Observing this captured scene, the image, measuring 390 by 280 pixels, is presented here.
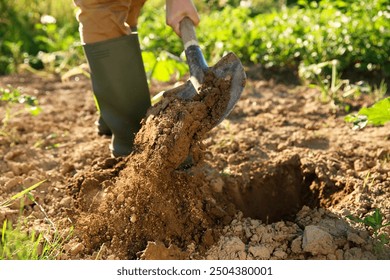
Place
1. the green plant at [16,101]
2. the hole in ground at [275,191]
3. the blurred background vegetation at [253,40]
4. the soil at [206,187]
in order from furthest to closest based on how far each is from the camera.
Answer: the blurred background vegetation at [253,40]
the green plant at [16,101]
the hole in ground at [275,191]
the soil at [206,187]

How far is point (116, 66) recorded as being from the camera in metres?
2.60

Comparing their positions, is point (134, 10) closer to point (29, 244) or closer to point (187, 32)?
point (187, 32)

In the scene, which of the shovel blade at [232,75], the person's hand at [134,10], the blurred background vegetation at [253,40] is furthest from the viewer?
the blurred background vegetation at [253,40]

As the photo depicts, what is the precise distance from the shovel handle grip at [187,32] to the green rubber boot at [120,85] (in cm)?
23

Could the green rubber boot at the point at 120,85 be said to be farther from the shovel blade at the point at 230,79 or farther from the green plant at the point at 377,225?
the green plant at the point at 377,225

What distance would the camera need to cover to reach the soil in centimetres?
224

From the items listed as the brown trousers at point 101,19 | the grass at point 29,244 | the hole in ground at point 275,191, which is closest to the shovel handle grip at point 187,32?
the brown trousers at point 101,19

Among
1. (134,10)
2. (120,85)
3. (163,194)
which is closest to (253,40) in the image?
(134,10)

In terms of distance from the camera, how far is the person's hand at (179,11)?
100 inches

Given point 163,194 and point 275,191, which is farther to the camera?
point 275,191

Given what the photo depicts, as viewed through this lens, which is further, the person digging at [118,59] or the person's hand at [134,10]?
the person's hand at [134,10]

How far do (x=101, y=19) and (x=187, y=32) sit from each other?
1.22 ft
